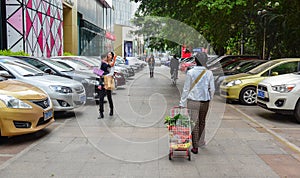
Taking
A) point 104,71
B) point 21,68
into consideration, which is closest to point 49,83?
point 21,68

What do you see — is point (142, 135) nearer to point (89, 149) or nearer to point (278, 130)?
point (89, 149)

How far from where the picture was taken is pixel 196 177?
4.51 m

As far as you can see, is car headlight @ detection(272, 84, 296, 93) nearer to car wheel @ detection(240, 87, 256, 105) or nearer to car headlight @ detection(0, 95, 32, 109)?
car wheel @ detection(240, 87, 256, 105)

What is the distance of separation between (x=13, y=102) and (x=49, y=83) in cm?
216

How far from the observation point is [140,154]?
18.0 feet

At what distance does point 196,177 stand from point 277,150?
6.70 ft

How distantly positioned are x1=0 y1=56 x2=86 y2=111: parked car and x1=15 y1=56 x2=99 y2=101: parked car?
53.4 inches

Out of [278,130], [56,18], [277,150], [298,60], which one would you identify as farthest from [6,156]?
[56,18]

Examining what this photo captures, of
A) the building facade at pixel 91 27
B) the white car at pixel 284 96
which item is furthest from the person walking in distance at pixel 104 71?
the building facade at pixel 91 27

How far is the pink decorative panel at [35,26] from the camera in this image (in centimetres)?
1709


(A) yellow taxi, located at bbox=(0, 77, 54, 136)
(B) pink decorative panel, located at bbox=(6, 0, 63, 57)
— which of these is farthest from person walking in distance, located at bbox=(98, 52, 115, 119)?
(B) pink decorative panel, located at bbox=(6, 0, 63, 57)

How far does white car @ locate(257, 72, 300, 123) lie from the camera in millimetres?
7863

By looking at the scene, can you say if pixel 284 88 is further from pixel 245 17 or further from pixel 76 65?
pixel 245 17

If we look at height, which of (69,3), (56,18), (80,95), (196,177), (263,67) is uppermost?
(69,3)
